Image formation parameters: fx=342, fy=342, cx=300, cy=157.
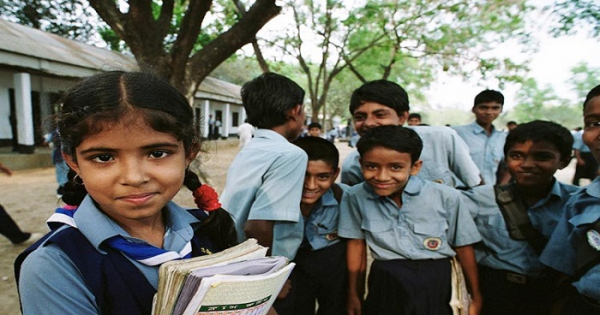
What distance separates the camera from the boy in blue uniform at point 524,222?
1651 millimetres

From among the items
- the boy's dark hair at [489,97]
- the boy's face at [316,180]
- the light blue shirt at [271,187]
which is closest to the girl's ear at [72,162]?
the light blue shirt at [271,187]

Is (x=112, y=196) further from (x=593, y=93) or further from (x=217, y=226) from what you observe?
(x=593, y=93)

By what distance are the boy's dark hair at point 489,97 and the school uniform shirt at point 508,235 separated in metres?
2.60

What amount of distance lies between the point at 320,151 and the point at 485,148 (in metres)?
2.90

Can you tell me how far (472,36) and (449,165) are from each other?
10468mm

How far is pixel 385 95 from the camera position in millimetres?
1944

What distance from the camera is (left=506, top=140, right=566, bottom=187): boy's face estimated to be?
1698 millimetres

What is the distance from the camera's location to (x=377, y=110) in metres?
1.96

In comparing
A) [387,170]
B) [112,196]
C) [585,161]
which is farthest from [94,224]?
[585,161]

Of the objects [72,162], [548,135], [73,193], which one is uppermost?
[548,135]

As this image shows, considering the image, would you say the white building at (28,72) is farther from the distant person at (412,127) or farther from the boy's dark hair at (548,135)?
the boy's dark hair at (548,135)

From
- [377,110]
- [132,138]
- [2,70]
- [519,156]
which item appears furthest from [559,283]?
[2,70]

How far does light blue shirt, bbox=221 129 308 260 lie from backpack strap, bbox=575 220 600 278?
1099 mm

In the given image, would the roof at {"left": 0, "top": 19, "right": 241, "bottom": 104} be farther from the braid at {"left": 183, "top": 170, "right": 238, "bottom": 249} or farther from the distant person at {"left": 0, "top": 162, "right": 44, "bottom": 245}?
the braid at {"left": 183, "top": 170, "right": 238, "bottom": 249}
